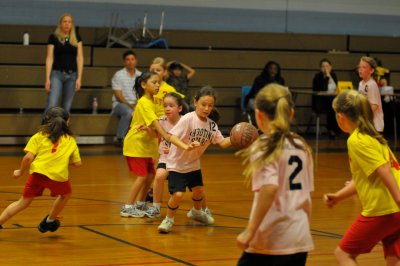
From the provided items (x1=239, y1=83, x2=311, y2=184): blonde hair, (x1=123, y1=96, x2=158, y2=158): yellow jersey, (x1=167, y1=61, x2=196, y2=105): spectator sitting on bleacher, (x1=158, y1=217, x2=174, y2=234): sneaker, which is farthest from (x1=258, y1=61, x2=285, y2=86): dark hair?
(x1=239, y1=83, x2=311, y2=184): blonde hair

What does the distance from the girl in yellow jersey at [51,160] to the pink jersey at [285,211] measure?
3049mm

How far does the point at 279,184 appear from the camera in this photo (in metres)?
4.08

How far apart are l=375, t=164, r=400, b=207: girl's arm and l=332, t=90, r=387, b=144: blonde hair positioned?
211 mm

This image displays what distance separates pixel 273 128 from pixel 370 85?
6.04 meters

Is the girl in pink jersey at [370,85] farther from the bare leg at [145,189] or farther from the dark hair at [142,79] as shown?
the bare leg at [145,189]

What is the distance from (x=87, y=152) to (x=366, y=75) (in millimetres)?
5346

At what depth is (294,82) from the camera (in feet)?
55.4

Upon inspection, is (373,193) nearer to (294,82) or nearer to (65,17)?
(65,17)

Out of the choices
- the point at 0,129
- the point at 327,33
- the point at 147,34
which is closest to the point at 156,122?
the point at 0,129

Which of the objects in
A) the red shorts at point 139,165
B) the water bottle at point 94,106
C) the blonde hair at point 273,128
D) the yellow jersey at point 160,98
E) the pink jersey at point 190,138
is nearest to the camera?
the blonde hair at point 273,128

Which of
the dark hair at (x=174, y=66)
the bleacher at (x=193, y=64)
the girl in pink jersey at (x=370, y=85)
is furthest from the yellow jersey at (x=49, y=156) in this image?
the bleacher at (x=193, y=64)

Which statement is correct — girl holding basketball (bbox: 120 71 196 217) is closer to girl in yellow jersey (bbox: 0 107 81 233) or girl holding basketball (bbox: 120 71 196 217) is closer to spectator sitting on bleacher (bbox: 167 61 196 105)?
girl in yellow jersey (bbox: 0 107 81 233)

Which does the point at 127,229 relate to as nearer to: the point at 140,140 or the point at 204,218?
the point at 204,218

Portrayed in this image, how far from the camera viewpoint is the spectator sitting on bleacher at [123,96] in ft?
45.9
